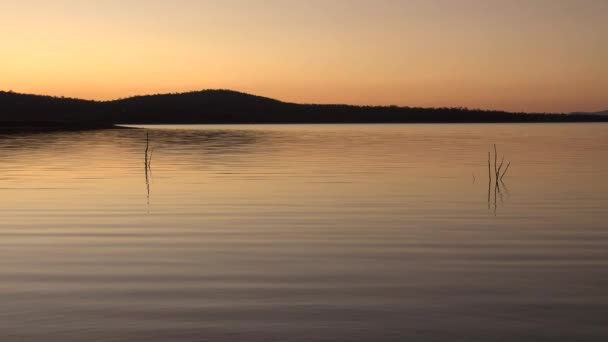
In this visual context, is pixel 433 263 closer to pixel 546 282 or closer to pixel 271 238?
pixel 546 282

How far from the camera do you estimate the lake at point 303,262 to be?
33.6 feet

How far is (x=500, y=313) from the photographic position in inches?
427

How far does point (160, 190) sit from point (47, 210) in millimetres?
7265

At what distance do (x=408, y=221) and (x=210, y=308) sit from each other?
36.7ft

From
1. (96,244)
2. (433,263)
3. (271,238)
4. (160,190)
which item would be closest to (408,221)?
(271,238)

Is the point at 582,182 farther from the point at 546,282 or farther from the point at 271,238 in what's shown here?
the point at 546,282

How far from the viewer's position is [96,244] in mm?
17266

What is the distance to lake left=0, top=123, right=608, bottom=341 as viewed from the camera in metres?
10.2

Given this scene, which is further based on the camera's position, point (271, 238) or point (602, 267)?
point (271, 238)

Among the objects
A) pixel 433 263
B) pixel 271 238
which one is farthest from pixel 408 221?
pixel 433 263

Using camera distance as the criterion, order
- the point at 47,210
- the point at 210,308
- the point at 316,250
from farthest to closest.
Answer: the point at 47,210 < the point at 316,250 < the point at 210,308

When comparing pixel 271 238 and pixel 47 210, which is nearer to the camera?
pixel 271 238

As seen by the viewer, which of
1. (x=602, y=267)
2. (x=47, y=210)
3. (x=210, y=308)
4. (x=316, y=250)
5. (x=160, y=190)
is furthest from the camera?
(x=160, y=190)

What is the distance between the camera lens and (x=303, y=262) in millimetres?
14984
